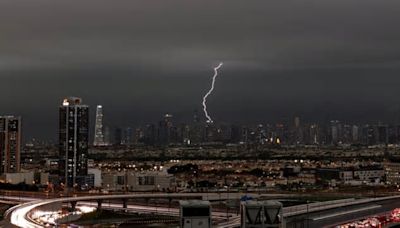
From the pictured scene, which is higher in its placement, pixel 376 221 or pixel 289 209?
pixel 289 209

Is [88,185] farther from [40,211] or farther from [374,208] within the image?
[374,208]

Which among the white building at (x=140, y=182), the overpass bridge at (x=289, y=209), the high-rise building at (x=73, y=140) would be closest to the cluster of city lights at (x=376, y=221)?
the overpass bridge at (x=289, y=209)

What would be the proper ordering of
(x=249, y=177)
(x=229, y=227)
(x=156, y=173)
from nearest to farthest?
(x=229, y=227)
(x=156, y=173)
(x=249, y=177)

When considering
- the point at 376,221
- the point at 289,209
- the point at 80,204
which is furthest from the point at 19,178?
the point at 376,221

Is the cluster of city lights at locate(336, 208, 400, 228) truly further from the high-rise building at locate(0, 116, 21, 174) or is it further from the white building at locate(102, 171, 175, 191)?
the high-rise building at locate(0, 116, 21, 174)

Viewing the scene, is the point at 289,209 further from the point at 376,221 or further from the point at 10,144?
the point at 10,144

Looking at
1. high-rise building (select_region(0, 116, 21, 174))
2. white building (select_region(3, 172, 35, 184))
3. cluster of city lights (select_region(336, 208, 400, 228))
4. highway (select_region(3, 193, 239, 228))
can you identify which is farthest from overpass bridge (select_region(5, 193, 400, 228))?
high-rise building (select_region(0, 116, 21, 174))

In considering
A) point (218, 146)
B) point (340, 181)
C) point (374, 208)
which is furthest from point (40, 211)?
point (218, 146)
